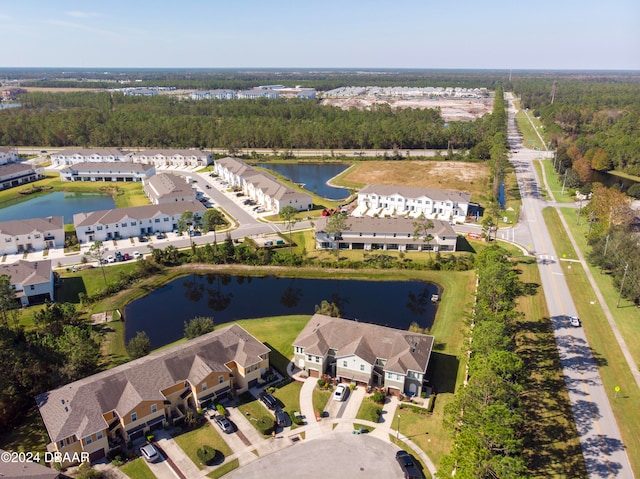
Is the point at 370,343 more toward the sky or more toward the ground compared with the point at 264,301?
more toward the sky

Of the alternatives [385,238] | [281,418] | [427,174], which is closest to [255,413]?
[281,418]

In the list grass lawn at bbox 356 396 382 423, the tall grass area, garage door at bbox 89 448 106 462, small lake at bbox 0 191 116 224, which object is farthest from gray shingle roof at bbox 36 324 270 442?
small lake at bbox 0 191 116 224

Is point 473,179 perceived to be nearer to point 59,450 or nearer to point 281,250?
point 281,250

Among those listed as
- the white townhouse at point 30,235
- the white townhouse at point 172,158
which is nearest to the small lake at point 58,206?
the white townhouse at point 30,235

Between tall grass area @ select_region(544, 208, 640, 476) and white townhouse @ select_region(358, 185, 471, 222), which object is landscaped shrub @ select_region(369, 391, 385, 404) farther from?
white townhouse @ select_region(358, 185, 471, 222)

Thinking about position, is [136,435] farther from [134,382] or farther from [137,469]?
[134,382]

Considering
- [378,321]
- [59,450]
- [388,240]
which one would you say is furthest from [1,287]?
[388,240]
